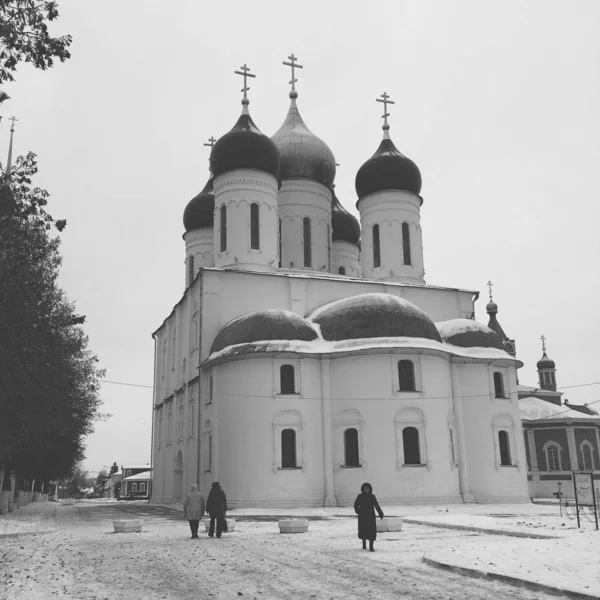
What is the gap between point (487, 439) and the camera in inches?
1065

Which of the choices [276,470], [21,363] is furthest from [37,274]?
[276,470]

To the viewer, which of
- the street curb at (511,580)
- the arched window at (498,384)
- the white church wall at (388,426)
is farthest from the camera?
the arched window at (498,384)

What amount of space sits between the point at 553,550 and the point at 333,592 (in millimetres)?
4357

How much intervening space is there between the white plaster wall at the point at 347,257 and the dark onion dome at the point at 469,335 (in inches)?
416

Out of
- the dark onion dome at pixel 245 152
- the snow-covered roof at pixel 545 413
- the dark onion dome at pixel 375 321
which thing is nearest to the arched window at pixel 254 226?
the dark onion dome at pixel 245 152

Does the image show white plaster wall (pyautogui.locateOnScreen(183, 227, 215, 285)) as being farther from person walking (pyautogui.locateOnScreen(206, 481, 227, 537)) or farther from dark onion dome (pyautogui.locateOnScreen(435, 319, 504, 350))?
person walking (pyautogui.locateOnScreen(206, 481, 227, 537))

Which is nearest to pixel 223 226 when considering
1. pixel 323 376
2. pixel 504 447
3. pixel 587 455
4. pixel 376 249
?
pixel 376 249

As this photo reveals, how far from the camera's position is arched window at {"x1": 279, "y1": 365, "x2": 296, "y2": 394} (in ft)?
84.0

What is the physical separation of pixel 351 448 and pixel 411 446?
2.18 meters

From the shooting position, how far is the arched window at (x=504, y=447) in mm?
27234

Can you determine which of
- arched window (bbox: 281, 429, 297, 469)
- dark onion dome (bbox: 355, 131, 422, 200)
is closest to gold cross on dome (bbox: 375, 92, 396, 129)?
dark onion dome (bbox: 355, 131, 422, 200)

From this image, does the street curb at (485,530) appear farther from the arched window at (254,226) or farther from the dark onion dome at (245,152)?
the dark onion dome at (245,152)

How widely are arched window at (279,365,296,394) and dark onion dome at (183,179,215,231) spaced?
50.6ft

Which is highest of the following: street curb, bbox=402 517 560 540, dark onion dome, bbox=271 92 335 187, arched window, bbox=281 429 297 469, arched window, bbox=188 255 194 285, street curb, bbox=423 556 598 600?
dark onion dome, bbox=271 92 335 187
